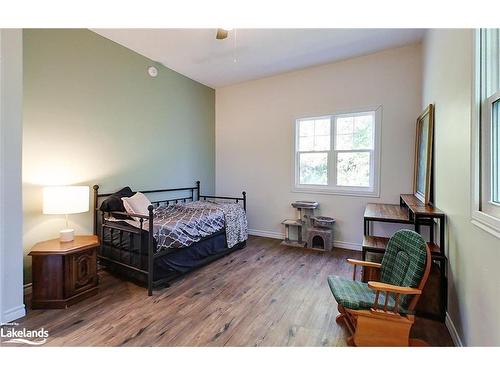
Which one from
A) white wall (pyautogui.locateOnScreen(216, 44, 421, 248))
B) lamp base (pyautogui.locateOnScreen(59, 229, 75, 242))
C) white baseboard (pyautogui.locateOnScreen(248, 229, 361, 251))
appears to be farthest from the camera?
white baseboard (pyautogui.locateOnScreen(248, 229, 361, 251))

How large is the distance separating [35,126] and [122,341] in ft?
7.37

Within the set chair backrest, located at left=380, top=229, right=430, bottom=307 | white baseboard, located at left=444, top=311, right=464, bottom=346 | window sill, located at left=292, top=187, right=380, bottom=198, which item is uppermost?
window sill, located at left=292, top=187, right=380, bottom=198

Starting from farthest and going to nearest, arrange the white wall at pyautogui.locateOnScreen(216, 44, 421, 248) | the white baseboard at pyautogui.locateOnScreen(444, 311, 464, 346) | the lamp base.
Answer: the white wall at pyautogui.locateOnScreen(216, 44, 421, 248) → the lamp base → the white baseboard at pyautogui.locateOnScreen(444, 311, 464, 346)

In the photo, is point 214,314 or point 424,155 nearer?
point 214,314

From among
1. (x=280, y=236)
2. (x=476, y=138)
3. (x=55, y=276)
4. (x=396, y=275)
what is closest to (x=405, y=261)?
(x=396, y=275)

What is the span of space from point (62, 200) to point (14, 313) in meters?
0.96

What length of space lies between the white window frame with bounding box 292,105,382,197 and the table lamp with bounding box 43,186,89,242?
3.11m

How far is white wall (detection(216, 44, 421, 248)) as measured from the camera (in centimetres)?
337

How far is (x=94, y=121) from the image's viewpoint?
290 centimetres

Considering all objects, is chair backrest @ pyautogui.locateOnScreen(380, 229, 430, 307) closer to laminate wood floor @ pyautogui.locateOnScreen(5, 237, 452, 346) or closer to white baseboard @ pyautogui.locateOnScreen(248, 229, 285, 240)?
laminate wood floor @ pyautogui.locateOnScreen(5, 237, 452, 346)

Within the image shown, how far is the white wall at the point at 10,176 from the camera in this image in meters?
1.79

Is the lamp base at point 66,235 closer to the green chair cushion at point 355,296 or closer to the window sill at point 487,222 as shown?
the green chair cushion at point 355,296

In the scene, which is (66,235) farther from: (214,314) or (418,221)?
(418,221)

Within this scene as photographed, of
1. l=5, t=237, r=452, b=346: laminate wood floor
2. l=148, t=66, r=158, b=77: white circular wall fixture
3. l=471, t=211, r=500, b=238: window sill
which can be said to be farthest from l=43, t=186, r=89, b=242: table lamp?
l=471, t=211, r=500, b=238: window sill
